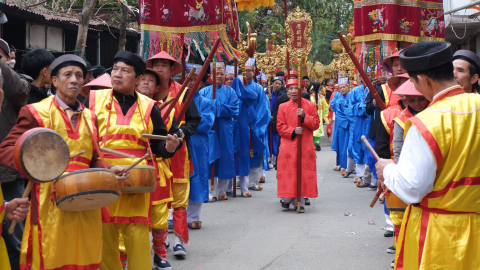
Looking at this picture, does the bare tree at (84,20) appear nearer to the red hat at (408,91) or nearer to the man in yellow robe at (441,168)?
the red hat at (408,91)

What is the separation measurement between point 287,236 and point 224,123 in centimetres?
313

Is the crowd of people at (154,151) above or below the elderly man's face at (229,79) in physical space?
below

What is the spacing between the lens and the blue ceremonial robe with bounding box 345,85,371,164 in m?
10.7

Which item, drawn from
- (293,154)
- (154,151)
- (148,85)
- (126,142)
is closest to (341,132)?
(293,154)

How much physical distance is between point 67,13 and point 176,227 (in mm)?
8955

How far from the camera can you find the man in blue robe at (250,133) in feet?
32.6

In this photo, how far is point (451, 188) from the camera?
2.63m

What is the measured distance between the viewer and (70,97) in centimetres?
354

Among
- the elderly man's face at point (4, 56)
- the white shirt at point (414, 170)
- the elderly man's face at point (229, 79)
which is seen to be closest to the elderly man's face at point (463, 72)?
the white shirt at point (414, 170)

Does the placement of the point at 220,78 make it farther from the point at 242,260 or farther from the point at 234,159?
the point at 242,260

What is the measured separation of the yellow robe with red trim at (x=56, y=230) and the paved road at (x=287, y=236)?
6.90ft

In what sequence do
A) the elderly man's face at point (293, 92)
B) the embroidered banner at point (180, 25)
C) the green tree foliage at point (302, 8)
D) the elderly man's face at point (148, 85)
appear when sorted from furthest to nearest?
the green tree foliage at point (302, 8), the elderly man's face at point (293, 92), the embroidered banner at point (180, 25), the elderly man's face at point (148, 85)

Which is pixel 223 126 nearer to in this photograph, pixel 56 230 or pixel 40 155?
pixel 56 230

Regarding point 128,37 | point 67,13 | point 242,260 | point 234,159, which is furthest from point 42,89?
point 128,37
